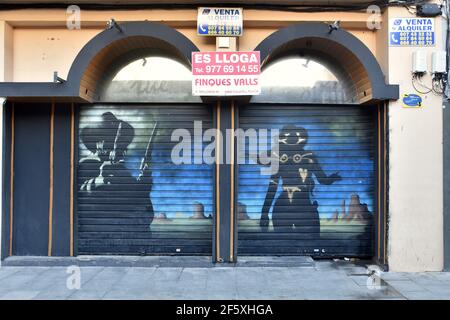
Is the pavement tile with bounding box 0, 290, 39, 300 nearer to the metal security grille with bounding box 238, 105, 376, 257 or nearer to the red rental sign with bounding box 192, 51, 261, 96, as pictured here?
the metal security grille with bounding box 238, 105, 376, 257

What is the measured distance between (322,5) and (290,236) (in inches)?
166

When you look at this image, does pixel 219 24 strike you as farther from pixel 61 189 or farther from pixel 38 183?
pixel 38 183

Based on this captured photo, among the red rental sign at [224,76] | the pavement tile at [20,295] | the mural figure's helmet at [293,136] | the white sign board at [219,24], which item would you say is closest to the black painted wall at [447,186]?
the mural figure's helmet at [293,136]

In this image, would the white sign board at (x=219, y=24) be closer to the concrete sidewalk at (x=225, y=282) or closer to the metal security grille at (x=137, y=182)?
the metal security grille at (x=137, y=182)

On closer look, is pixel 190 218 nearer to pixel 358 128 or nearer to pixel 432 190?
pixel 358 128

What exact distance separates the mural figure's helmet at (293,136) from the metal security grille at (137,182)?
55.8 inches

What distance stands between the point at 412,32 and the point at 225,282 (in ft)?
17.3

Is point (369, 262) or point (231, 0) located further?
point (369, 262)

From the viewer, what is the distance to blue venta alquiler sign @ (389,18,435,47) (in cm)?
777

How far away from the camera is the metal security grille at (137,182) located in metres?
8.50

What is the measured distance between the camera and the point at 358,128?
8570mm
